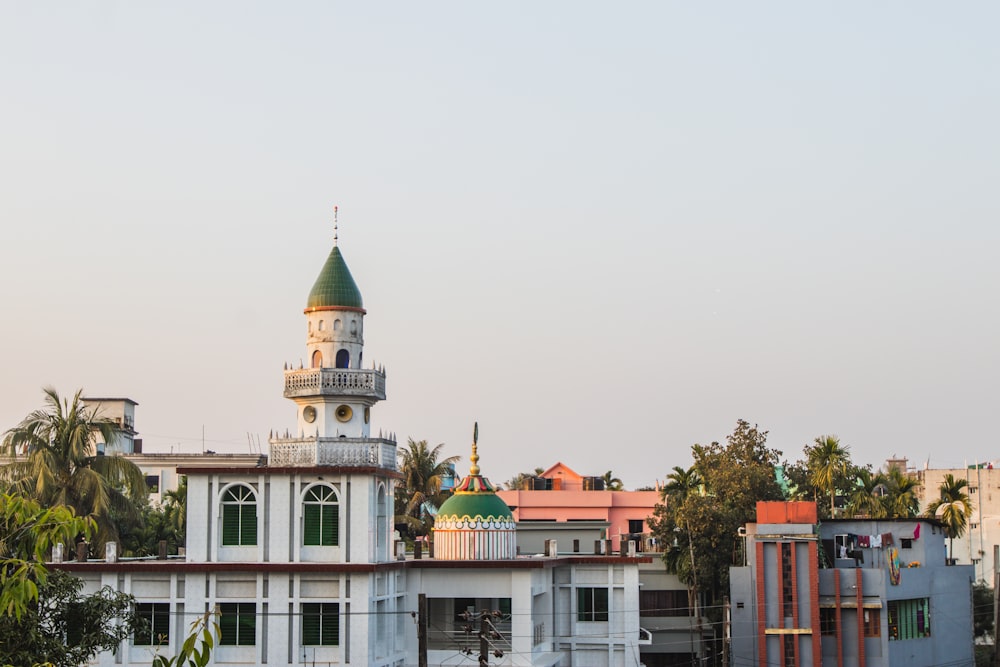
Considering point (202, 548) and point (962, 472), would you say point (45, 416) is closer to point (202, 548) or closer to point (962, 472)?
point (202, 548)

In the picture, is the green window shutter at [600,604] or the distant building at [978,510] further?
the distant building at [978,510]

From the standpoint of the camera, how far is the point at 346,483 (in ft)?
142

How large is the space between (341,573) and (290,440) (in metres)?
5.15

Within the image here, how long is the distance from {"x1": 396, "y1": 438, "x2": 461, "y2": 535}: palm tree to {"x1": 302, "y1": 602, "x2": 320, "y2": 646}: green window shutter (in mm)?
34786

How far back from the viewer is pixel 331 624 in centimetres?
4253

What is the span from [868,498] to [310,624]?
43230 mm

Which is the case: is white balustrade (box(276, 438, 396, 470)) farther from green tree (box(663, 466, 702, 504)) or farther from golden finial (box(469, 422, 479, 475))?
green tree (box(663, 466, 702, 504))

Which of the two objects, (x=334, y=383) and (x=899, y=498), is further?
(x=899, y=498)

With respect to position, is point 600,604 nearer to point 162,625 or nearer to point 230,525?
point 230,525

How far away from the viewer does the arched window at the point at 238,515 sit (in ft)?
142

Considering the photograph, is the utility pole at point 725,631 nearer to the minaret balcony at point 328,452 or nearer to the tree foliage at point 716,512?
the tree foliage at point 716,512

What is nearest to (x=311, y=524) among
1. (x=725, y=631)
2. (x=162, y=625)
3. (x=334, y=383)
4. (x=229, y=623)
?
(x=229, y=623)

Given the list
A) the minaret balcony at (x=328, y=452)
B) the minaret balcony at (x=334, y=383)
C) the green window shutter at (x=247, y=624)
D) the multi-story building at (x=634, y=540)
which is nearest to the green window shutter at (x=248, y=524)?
the minaret balcony at (x=328, y=452)

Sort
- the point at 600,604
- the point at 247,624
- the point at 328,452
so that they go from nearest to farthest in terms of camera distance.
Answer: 1. the point at 247,624
2. the point at 328,452
3. the point at 600,604
